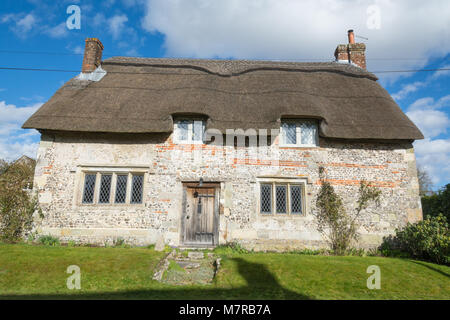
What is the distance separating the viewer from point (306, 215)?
864cm

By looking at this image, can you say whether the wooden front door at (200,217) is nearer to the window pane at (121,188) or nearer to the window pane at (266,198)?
the window pane at (266,198)

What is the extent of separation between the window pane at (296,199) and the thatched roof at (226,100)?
A: 2.05m

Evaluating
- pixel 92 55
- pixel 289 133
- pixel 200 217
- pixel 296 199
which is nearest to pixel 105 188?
pixel 200 217

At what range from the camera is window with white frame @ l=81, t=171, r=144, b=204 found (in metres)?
8.73

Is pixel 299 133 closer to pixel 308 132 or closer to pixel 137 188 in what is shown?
pixel 308 132

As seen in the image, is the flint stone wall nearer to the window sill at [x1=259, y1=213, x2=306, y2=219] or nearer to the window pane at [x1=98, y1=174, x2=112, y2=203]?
the window sill at [x1=259, y1=213, x2=306, y2=219]

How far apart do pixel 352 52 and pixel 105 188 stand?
40.3 ft

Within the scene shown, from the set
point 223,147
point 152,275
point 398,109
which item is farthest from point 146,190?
point 398,109

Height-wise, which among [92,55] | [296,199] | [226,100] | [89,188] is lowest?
→ [296,199]

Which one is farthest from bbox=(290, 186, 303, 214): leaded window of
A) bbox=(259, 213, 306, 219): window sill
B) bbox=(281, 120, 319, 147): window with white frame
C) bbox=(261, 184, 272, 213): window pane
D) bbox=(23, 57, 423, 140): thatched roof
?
bbox=(23, 57, 423, 140): thatched roof

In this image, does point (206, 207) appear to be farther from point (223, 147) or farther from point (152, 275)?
point (152, 275)

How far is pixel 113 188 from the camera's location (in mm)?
8781

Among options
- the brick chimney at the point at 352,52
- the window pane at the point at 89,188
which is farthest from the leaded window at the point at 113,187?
the brick chimney at the point at 352,52

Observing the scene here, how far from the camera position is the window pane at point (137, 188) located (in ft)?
28.7
